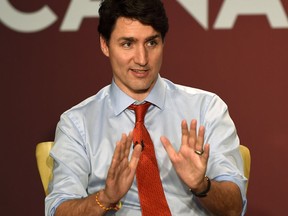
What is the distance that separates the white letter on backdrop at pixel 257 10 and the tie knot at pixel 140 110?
3.18 feet

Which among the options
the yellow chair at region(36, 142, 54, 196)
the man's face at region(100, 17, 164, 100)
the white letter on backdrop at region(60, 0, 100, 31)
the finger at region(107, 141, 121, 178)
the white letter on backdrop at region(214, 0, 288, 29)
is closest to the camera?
the finger at region(107, 141, 121, 178)

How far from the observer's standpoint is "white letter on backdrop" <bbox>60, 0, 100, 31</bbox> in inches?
131

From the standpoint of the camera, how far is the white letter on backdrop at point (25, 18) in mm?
3380

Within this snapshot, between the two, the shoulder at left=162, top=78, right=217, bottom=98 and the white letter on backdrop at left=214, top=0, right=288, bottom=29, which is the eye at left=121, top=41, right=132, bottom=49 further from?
the white letter on backdrop at left=214, top=0, right=288, bottom=29

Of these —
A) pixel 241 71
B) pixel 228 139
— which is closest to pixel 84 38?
pixel 241 71

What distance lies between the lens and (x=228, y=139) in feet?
7.97

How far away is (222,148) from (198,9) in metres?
1.09

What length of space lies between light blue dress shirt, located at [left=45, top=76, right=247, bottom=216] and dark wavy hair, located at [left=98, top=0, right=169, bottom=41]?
0.82 feet

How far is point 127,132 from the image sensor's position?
8.19 ft

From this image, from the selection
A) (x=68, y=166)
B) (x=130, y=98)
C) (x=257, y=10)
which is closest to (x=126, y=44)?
(x=130, y=98)

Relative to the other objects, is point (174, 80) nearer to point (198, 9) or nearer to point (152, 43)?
point (198, 9)

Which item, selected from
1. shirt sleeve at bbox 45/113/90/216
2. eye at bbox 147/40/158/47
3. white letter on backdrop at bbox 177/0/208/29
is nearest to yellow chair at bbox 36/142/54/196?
A: shirt sleeve at bbox 45/113/90/216

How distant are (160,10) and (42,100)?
1.18 m

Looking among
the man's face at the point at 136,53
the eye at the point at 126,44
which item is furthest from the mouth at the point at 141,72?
the eye at the point at 126,44
